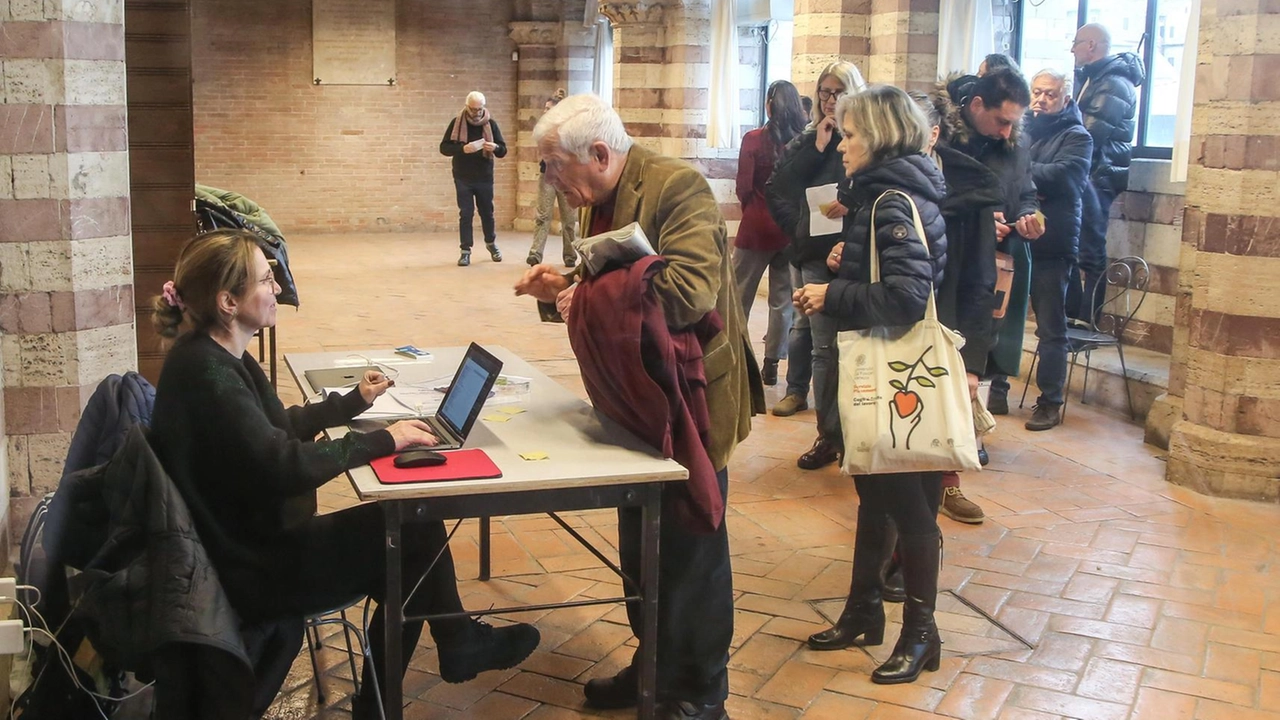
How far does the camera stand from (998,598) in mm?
4133

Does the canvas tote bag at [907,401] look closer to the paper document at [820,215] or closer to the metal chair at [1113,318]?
the paper document at [820,215]

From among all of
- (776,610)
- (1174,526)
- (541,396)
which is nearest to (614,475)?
(541,396)

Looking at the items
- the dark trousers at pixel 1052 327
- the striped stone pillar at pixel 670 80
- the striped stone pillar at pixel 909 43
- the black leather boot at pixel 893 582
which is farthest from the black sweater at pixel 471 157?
the black leather boot at pixel 893 582

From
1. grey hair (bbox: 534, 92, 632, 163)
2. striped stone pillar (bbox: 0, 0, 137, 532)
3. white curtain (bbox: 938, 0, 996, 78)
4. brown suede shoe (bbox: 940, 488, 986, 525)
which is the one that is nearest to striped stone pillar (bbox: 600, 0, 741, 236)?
white curtain (bbox: 938, 0, 996, 78)

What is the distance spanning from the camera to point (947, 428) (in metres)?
3.35

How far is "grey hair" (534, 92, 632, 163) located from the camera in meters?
2.92

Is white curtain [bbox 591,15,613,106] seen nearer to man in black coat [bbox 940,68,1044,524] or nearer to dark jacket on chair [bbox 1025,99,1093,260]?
dark jacket on chair [bbox 1025,99,1093,260]

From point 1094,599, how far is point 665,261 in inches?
83.3

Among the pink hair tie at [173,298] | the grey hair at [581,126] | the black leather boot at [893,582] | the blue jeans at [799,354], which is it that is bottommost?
the black leather boot at [893,582]

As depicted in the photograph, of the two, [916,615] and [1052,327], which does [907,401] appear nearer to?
[916,615]

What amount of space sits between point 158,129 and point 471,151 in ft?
21.4

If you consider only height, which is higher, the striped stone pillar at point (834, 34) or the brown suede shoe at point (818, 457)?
the striped stone pillar at point (834, 34)

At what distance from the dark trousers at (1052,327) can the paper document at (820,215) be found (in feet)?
6.12

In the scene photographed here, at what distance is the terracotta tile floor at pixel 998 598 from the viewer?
11.1 feet
